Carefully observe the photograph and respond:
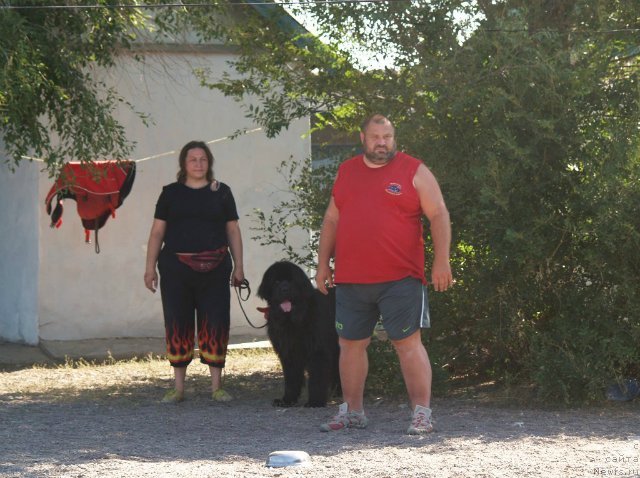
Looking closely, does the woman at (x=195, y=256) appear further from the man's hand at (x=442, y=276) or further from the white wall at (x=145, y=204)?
the white wall at (x=145, y=204)

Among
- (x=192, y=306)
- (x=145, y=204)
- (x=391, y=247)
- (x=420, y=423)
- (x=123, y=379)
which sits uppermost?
(x=145, y=204)

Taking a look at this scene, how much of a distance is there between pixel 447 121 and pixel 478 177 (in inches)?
24.3

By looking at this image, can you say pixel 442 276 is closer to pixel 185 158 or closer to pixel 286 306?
pixel 286 306

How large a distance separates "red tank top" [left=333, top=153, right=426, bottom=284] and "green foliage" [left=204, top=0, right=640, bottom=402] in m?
1.00

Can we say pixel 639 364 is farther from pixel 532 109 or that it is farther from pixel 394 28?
pixel 394 28

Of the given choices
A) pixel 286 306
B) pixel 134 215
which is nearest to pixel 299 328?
pixel 286 306

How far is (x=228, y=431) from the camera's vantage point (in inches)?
268

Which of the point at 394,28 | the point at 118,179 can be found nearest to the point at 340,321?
the point at 394,28

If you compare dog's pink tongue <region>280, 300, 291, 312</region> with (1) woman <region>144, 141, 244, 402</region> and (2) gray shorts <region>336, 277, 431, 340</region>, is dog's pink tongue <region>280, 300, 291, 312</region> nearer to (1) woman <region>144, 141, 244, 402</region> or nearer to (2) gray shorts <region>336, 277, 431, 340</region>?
(1) woman <region>144, 141, 244, 402</region>

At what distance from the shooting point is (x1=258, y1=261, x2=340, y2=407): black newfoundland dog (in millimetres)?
7652

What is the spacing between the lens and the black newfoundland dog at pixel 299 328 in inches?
301

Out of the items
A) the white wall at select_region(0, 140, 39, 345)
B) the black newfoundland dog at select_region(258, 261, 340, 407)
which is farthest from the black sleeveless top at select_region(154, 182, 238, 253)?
the white wall at select_region(0, 140, 39, 345)

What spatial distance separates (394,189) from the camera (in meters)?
6.32

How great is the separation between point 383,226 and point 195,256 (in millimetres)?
2123
